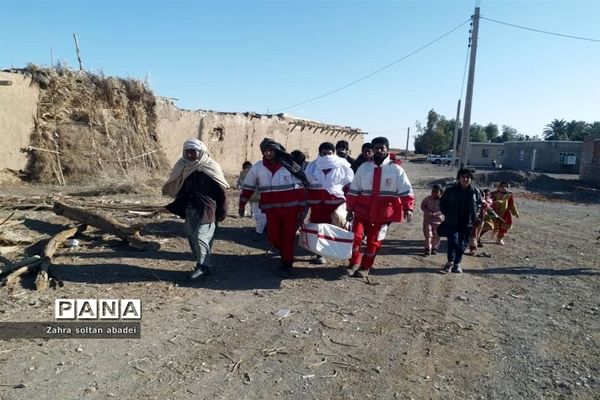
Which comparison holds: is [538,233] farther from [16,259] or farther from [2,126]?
[2,126]

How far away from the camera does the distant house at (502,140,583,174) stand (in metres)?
42.9

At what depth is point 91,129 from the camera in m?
13.0

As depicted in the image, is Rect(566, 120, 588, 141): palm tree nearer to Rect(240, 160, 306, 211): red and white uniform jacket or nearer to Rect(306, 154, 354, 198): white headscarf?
Rect(306, 154, 354, 198): white headscarf

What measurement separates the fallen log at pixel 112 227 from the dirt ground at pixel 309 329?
17 cm

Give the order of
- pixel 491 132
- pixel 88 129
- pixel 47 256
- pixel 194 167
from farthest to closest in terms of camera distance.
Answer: pixel 491 132, pixel 88 129, pixel 194 167, pixel 47 256

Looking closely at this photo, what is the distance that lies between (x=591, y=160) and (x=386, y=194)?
26.9 m

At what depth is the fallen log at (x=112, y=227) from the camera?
20.7ft

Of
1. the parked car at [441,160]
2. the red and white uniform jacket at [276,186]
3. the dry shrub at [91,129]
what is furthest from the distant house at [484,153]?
the red and white uniform jacket at [276,186]

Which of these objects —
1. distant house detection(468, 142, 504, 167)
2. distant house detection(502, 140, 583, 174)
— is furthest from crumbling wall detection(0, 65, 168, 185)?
distant house detection(468, 142, 504, 167)

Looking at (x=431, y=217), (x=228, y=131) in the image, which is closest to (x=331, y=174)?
(x=431, y=217)

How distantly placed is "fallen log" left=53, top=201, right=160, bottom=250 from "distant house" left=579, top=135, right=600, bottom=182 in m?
28.4

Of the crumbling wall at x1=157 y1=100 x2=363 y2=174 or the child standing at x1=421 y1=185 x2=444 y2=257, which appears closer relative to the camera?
the child standing at x1=421 y1=185 x2=444 y2=257

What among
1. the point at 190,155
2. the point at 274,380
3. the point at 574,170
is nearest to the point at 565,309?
the point at 274,380

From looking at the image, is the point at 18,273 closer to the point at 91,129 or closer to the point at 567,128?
the point at 91,129
